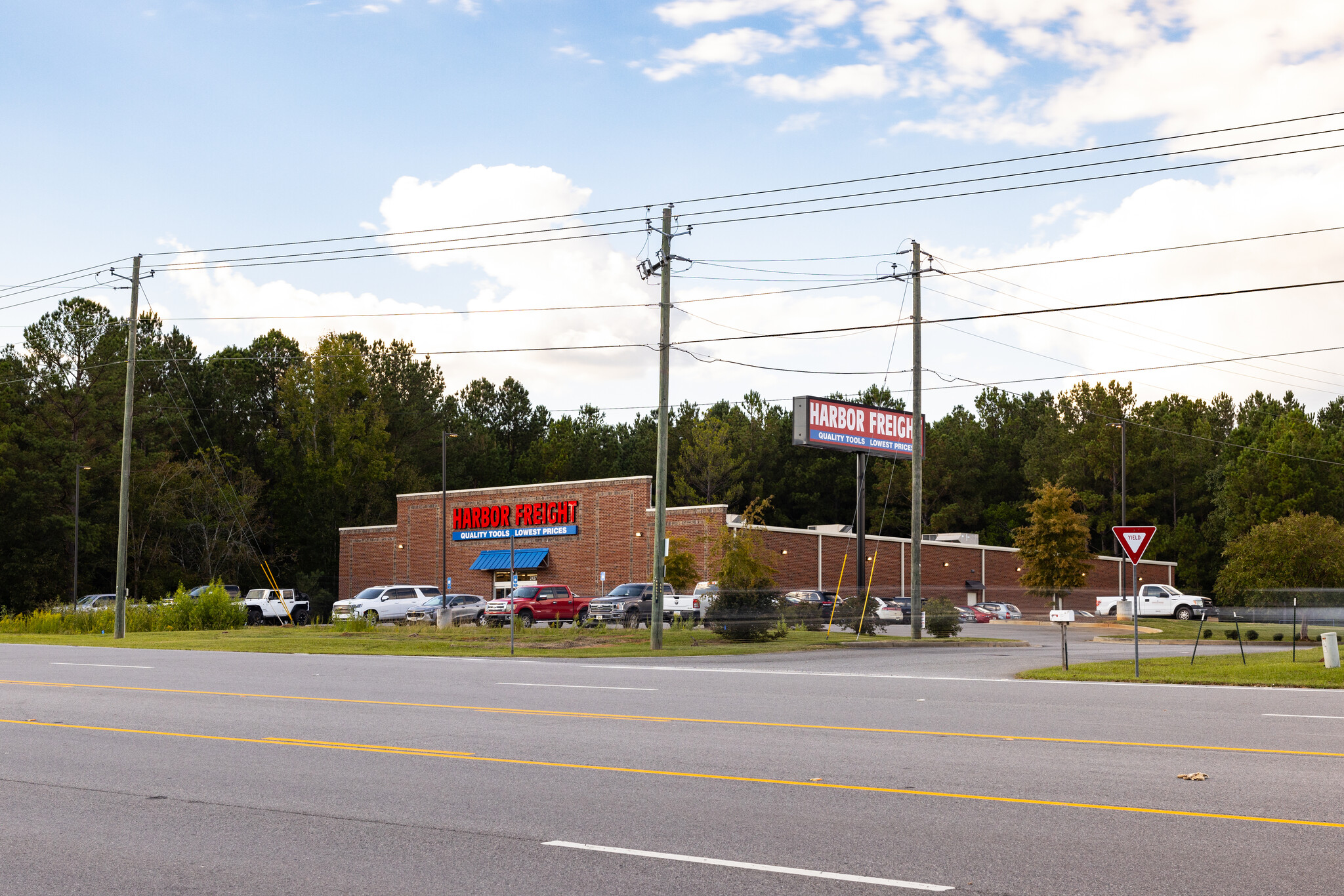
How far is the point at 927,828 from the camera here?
7.58 metres

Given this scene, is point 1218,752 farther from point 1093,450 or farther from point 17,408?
point 1093,450

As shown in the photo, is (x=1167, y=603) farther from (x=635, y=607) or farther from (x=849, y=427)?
(x=635, y=607)

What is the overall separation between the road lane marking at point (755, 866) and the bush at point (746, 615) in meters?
24.7

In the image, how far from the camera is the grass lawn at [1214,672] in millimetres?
19969

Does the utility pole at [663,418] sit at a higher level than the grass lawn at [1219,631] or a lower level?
higher

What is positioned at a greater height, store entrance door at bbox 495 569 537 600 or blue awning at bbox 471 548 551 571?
blue awning at bbox 471 548 551 571

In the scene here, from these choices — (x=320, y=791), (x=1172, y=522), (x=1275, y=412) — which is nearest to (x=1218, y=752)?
(x=320, y=791)

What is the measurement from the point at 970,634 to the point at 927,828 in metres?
35.8

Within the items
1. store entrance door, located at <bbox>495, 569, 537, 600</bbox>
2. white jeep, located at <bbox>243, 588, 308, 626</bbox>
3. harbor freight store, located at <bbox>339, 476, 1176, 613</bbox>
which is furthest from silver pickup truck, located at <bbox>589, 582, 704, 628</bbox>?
white jeep, located at <bbox>243, 588, 308, 626</bbox>

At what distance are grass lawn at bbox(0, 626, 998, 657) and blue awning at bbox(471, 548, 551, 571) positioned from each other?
78.2 ft

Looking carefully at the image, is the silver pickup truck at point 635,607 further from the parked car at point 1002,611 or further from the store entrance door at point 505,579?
the parked car at point 1002,611

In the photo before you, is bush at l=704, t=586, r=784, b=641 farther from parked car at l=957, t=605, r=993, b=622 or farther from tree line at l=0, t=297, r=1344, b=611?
tree line at l=0, t=297, r=1344, b=611

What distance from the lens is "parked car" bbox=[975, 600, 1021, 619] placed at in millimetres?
62469

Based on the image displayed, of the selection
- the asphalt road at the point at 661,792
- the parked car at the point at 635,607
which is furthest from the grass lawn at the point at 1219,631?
the asphalt road at the point at 661,792
